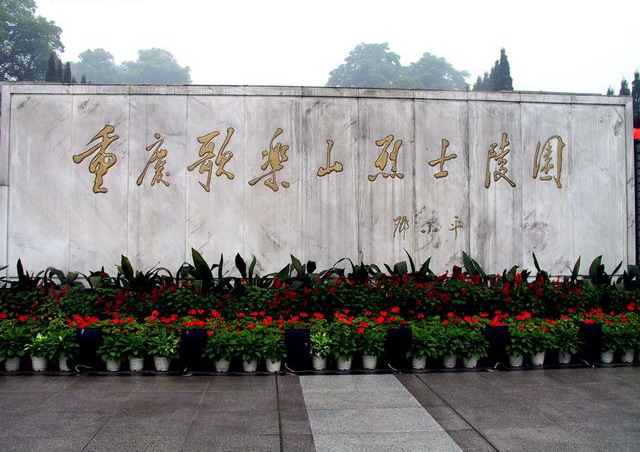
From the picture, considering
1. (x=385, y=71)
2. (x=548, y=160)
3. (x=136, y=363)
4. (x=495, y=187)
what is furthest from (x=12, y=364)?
(x=385, y=71)

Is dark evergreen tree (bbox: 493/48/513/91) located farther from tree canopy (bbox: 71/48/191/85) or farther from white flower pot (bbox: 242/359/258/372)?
tree canopy (bbox: 71/48/191/85)

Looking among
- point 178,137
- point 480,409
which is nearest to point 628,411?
point 480,409

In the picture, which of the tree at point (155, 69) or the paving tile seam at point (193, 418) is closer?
the paving tile seam at point (193, 418)

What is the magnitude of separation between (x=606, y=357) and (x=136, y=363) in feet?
18.0

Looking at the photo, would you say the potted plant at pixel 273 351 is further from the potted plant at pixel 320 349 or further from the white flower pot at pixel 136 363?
the white flower pot at pixel 136 363

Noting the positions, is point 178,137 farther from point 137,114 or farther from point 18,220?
point 18,220

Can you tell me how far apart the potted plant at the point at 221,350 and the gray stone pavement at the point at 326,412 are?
0.69 ft

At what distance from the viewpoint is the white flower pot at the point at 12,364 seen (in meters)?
6.24

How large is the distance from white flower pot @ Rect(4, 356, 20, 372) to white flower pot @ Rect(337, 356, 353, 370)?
139 inches

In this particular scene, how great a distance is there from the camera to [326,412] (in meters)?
4.93

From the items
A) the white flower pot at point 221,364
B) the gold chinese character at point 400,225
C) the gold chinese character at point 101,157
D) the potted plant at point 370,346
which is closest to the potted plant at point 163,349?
the white flower pot at point 221,364

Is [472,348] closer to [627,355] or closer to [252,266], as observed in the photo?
[627,355]

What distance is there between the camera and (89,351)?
20.4 feet

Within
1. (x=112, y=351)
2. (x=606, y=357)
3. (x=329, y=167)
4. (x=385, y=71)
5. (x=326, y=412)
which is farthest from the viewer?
(x=385, y=71)
